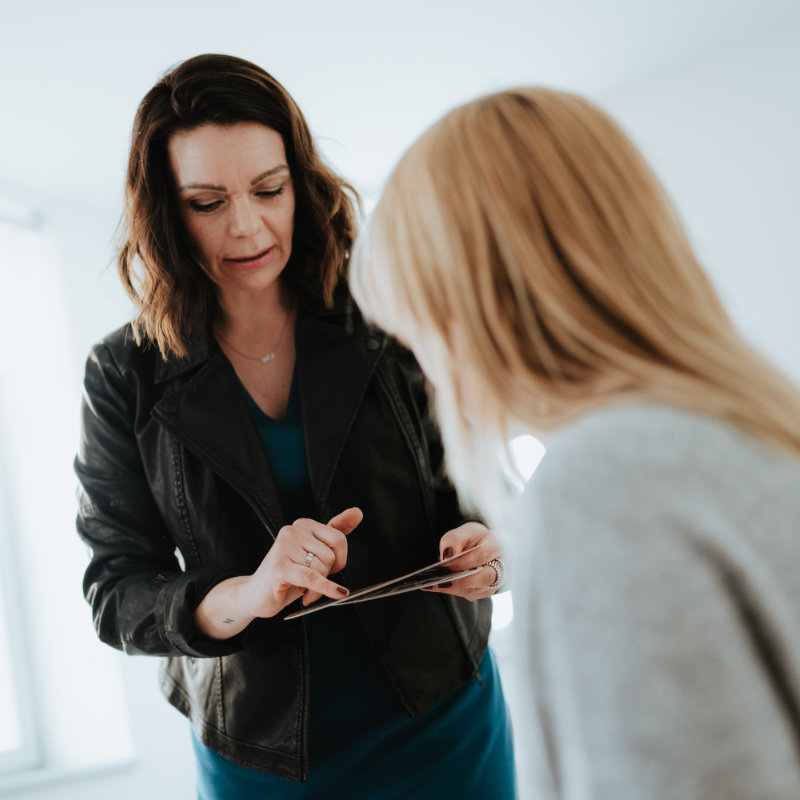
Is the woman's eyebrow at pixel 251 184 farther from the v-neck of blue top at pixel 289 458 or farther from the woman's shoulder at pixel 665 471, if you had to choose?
the woman's shoulder at pixel 665 471

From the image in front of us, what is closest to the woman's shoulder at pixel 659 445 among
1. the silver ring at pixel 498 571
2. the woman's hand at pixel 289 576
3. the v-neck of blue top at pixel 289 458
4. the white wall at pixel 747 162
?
the woman's hand at pixel 289 576

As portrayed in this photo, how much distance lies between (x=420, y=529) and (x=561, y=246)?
0.68 meters

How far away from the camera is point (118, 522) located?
1227 mm

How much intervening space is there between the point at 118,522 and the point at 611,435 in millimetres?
930

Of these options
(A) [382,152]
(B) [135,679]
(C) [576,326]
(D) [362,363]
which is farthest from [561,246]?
(A) [382,152]

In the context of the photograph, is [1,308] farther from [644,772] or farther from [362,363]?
[644,772]

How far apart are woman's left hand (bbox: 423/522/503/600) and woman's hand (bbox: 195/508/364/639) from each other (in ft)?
0.49

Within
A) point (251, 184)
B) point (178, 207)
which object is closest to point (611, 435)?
point (251, 184)

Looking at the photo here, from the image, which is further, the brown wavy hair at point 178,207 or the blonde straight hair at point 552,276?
the brown wavy hair at point 178,207

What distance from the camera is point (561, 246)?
636mm

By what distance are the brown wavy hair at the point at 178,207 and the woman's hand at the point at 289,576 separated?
409 mm

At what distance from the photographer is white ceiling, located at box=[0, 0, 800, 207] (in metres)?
2.57

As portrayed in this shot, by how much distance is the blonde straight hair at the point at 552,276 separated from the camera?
0.60m

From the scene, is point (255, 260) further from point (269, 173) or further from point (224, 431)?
point (224, 431)
